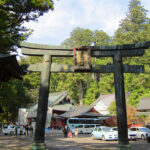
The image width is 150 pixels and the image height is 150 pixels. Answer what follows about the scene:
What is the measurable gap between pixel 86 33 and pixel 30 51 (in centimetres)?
5033

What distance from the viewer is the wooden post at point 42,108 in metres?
11.2

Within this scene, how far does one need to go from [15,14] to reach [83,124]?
2306cm

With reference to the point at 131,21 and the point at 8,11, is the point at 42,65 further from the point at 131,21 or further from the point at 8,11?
the point at 131,21

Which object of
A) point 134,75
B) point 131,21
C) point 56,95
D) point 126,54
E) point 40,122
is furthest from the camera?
point 131,21

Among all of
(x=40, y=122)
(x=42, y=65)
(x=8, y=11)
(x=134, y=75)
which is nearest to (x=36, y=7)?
(x=8, y=11)

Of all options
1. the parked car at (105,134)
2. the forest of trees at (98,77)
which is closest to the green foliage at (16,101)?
the forest of trees at (98,77)

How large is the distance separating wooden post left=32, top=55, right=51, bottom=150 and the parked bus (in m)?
21.6

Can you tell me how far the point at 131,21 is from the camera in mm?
58219

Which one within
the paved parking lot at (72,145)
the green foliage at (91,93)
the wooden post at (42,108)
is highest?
the green foliage at (91,93)

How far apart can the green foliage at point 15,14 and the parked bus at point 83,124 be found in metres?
20.2

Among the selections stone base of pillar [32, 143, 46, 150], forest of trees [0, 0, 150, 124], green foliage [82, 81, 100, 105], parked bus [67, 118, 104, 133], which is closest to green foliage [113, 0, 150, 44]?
forest of trees [0, 0, 150, 124]

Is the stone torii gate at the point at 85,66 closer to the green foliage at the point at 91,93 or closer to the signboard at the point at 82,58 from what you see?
the signboard at the point at 82,58

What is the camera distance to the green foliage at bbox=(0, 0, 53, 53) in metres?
14.5

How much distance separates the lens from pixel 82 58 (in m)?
12.3
